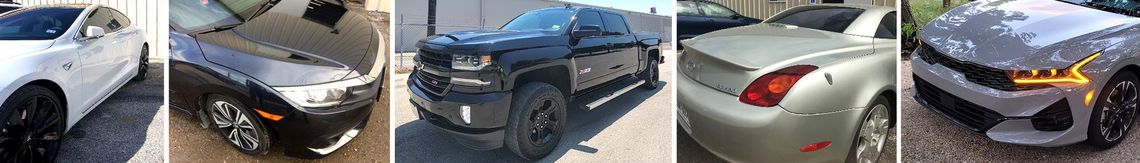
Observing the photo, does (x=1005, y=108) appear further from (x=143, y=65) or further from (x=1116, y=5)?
(x=143, y=65)

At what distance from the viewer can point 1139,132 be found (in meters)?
3.40

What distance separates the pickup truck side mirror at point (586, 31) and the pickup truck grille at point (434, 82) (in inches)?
24.2

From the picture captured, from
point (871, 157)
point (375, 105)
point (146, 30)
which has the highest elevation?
point (146, 30)

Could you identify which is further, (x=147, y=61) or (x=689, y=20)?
(x=147, y=61)

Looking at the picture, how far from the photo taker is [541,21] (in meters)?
2.78

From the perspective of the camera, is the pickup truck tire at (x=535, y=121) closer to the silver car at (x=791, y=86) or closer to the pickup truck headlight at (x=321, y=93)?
the silver car at (x=791, y=86)

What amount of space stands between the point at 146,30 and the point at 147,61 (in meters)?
0.24

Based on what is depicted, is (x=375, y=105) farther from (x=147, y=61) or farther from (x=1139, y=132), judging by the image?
(x=1139, y=132)

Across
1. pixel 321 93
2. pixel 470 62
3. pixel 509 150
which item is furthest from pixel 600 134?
pixel 321 93

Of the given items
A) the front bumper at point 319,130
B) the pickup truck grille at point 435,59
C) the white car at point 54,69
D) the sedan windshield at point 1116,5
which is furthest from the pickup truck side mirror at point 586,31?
the white car at point 54,69

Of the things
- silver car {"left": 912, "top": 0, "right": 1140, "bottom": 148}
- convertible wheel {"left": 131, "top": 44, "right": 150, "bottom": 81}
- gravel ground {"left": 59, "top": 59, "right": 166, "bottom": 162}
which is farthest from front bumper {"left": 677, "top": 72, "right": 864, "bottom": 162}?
convertible wheel {"left": 131, "top": 44, "right": 150, "bottom": 81}

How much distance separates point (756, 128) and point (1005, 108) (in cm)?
131

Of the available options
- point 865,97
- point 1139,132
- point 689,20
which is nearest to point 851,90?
point 865,97

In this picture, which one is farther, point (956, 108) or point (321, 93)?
point (956, 108)
